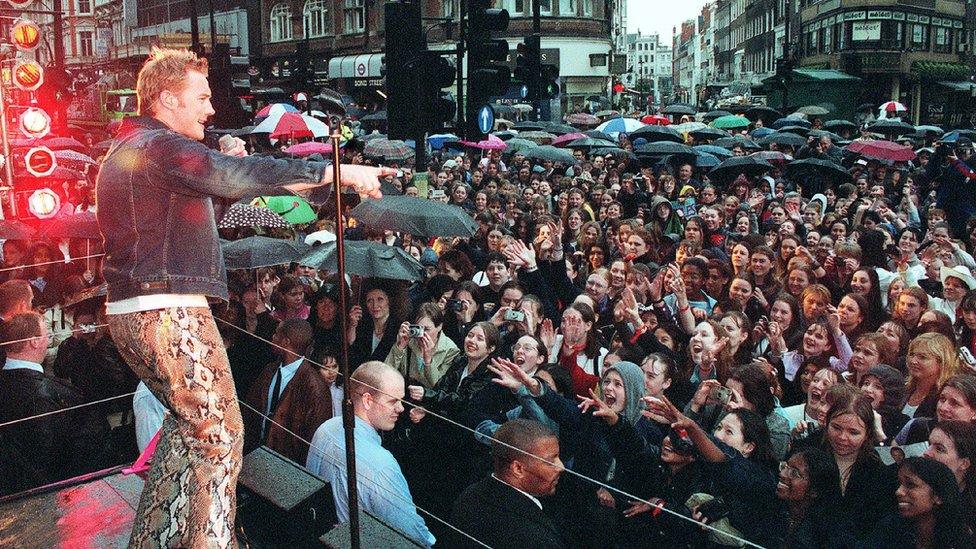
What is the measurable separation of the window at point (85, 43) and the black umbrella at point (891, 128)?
6002cm

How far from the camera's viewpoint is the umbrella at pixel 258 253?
754 centimetres

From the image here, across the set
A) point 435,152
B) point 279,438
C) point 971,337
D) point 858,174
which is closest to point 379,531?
point 279,438

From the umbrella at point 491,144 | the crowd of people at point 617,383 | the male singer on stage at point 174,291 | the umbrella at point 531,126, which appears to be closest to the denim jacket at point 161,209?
the male singer on stage at point 174,291

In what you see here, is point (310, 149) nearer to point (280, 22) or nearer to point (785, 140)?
point (785, 140)

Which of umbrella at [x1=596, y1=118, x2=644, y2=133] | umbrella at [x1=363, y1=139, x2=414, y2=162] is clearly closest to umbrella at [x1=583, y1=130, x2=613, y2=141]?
umbrella at [x1=596, y1=118, x2=644, y2=133]

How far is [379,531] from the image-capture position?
3.50 metres

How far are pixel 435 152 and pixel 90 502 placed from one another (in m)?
19.4

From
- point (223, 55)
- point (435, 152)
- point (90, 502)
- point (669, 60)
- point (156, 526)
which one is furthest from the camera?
point (669, 60)

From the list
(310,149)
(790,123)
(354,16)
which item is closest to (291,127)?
(310,149)

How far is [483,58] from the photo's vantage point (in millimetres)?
9508

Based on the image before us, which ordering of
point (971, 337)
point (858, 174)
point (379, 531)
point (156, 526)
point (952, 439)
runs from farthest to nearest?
1. point (858, 174)
2. point (971, 337)
3. point (952, 439)
4. point (379, 531)
5. point (156, 526)

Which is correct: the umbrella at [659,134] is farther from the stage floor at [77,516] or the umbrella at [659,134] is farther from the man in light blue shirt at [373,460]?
the stage floor at [77,516]

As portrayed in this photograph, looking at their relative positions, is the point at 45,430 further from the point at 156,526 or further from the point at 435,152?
the point at 435,152

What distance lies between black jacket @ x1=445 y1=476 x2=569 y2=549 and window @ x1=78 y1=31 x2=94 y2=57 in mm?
69864
